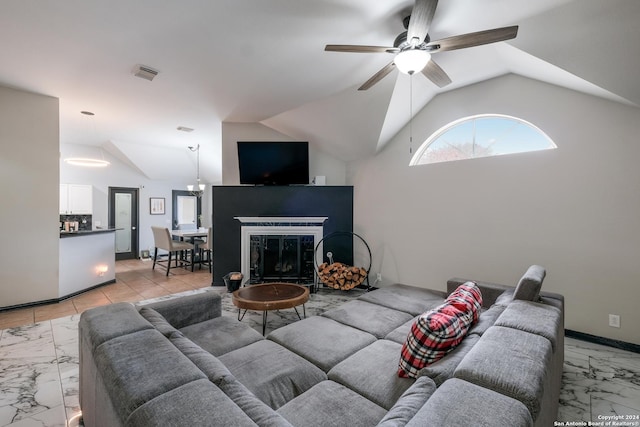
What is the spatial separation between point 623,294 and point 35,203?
6.77 metres

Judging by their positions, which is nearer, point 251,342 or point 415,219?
point 251,342

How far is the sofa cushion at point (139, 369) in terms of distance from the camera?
104cm

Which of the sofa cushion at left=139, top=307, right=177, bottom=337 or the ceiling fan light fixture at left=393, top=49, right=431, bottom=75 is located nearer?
the sofa cushion at left=139, top=307, right=177, bottom=337

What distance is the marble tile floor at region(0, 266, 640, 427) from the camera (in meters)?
1.91

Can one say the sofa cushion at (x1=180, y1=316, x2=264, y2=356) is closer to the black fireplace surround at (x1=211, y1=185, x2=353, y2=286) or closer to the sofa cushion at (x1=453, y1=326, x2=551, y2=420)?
the sofa cushion at (x1=453, y1=326, x2=551, y2=420)

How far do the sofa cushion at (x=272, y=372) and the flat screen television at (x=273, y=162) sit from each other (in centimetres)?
333

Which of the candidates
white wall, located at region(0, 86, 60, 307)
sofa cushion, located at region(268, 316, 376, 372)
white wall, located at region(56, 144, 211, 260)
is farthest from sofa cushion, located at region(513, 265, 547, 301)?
white wall, located at region(56, 144, 211, 260)

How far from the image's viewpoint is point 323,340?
81.6 inches

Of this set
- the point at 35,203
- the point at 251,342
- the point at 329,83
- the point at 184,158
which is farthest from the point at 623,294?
the point at 184,158

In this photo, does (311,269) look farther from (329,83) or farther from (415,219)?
(329,83)

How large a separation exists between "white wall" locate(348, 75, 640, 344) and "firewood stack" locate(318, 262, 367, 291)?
563 mm

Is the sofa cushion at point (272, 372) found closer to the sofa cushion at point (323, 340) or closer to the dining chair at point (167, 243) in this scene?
the sofa cushion at point (323, 340)

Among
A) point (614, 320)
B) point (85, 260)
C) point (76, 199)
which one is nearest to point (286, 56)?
point (614, 320)

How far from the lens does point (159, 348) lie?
1.33 m
